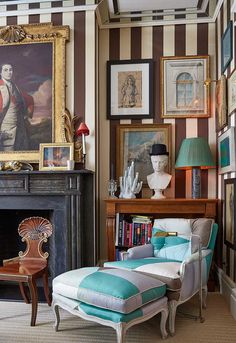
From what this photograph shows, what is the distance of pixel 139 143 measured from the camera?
12.8ft

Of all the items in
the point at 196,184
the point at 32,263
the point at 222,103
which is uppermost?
the point at 222,103

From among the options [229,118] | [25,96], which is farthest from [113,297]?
[25,96]

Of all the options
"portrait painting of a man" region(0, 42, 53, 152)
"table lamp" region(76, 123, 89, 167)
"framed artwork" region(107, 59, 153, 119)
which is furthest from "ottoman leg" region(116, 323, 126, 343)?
"framed artwork" region(107, 59, 153, 119)

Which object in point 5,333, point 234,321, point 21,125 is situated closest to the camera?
point 5,333

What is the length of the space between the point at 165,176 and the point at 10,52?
222cm

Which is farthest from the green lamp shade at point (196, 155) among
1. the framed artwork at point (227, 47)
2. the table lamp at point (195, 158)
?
the framed artwork at point (227, 47)

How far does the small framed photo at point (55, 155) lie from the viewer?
3.58 meters

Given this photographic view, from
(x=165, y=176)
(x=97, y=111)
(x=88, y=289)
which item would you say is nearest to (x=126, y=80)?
(x=97, y=111)

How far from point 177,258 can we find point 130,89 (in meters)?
2.03

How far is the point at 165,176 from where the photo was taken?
369 cm

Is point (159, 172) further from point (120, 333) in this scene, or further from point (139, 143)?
point (120, 333)

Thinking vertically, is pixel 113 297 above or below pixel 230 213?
below

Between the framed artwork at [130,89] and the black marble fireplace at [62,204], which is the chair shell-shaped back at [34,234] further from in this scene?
the framed artwork at [130,89]

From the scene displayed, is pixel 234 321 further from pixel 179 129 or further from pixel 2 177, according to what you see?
pixel 2 177
